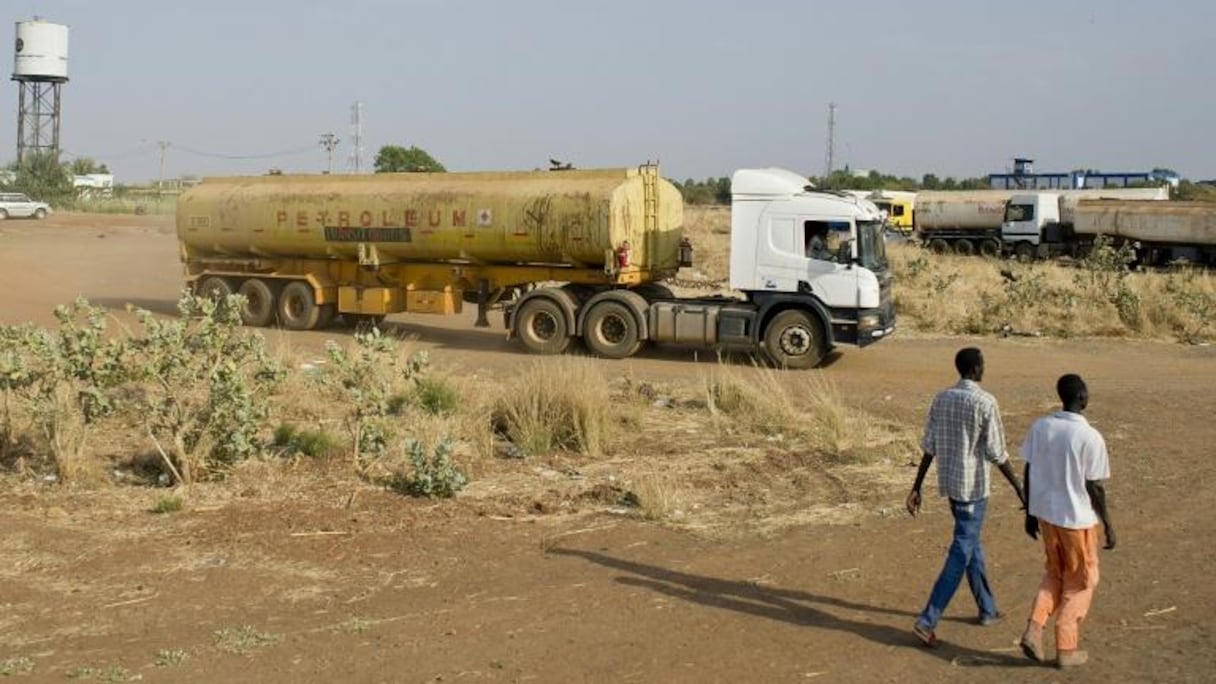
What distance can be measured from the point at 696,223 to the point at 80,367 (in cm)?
3812

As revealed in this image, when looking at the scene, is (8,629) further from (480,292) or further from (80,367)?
(480,292)

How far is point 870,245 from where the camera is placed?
17.5 meters

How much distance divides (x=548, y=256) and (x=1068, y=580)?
44.7 feet

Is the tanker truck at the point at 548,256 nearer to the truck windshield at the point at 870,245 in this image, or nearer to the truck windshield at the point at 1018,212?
the truck windshield at the point at 870,245

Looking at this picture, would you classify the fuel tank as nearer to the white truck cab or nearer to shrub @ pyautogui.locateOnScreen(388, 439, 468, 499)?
the white truck cab

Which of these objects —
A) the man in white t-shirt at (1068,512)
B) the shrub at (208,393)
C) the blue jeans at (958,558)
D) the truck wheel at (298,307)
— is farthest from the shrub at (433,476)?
the truck wheel at (298,307)

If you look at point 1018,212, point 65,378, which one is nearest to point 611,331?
point 65,378

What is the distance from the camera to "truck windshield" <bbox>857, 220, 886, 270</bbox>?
17.2 meters

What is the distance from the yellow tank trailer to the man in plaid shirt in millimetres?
11943

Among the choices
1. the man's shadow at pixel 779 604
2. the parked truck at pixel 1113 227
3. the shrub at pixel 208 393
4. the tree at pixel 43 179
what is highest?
the tree at pixel 43 179

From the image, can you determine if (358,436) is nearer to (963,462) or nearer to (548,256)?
(963,462)

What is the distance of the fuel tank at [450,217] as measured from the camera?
60.4ft

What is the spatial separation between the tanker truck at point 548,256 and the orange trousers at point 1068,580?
1129cm

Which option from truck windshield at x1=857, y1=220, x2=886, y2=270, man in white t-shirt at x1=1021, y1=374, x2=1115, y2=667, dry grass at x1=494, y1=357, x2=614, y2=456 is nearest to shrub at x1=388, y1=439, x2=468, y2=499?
dry grass at x1=494, y1=357, x2=614, y2=456
